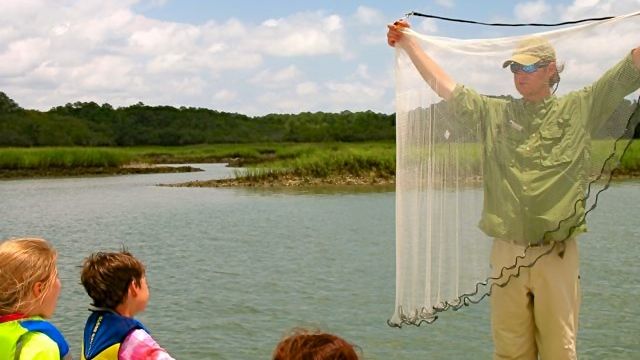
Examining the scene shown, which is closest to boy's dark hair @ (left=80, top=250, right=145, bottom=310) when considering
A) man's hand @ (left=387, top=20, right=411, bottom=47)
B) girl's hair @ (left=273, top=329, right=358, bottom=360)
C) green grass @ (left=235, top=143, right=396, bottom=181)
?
girl's hair @ (left=273, top=329, right=358, bottom=360)

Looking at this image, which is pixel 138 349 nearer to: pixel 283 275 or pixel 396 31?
pixel 396 31

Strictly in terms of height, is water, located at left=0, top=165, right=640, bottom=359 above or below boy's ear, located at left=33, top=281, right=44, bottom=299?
below

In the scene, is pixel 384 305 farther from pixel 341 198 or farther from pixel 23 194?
pixel 23 194

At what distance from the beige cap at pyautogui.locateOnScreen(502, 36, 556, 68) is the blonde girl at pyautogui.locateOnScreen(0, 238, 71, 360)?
2119 mm

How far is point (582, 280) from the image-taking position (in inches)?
423

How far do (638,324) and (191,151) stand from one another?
84.7 m

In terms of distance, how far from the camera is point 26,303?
236cm

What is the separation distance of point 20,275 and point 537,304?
6.81ft

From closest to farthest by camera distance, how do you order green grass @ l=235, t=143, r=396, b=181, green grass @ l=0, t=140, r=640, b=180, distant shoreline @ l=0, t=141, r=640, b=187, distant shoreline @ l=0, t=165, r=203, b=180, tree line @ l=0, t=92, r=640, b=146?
green grass @ l=0, t=140, r=640, b=180 → distant shoreline @ l=0, t=141, r=640, b=187 → green grass @ l=235, t=143, r=396, b=181 → distant shoreline @ l=0, t=165, r=203, b=180 → tree line @ l=0, t=92, r=640, b=146

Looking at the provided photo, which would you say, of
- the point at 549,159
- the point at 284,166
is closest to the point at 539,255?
the point at 549,159

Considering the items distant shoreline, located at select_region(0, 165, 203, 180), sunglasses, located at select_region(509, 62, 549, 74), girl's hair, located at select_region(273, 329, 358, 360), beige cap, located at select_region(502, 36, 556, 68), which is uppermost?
beige cap, located at select_region(502, 36, 556, 68)

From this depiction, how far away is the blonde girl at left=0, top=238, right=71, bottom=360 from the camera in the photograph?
232 centimetres

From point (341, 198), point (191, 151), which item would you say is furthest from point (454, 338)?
point (191, 151)

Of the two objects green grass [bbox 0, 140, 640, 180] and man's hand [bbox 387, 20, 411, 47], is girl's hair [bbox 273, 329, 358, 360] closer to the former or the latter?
green grass [bbox 0, 140, 640, 180]
